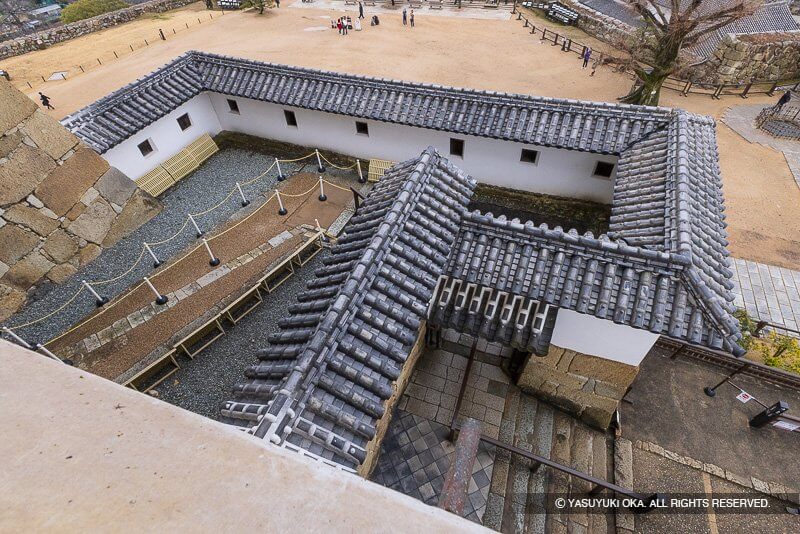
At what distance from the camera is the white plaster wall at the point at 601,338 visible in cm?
805

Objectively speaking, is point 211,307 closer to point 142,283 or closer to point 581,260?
point 142,283

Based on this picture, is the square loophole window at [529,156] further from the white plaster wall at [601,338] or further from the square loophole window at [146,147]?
the square loophole window at [146,147]

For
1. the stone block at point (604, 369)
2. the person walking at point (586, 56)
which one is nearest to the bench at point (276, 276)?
the stone block at point (604, 369)

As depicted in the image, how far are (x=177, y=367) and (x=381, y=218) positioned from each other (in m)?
7.31

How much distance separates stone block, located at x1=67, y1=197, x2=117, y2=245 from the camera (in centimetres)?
750

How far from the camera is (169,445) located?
237 centimetres

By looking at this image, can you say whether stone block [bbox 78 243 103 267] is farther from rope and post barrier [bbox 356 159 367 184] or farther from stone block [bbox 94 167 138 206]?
rope and post barrier [bbox 356 159 367 184]

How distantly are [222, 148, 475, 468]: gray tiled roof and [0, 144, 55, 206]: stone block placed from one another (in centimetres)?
478

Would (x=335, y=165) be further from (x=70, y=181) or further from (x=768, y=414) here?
(x=768, y=414)

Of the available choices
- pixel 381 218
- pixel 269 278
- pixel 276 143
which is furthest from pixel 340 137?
pixel 381 218

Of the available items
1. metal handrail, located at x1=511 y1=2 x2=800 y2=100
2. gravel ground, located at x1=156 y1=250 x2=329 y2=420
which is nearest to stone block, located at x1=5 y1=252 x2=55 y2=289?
gravel ground, located at x1=156 y1=250 x2=329 y2=420

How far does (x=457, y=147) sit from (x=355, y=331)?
11979mm

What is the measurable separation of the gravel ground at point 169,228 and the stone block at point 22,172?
7.03ft

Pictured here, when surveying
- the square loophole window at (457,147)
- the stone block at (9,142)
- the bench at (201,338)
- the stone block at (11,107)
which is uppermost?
the stone block at (11,107)
